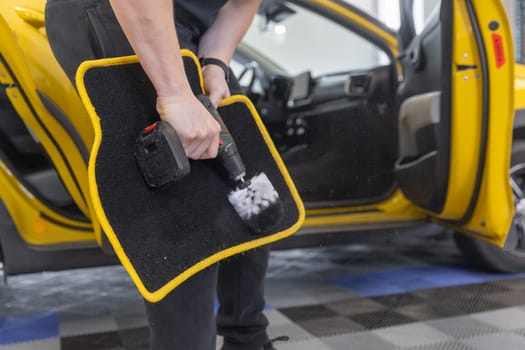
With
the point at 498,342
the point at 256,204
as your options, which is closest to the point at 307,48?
the point at 498,342

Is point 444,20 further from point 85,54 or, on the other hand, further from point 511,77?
point 85,54

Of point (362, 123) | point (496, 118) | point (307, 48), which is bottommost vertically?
point (307, 48)

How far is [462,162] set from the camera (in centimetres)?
176

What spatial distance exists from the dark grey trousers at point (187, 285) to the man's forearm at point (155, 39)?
0.46ft

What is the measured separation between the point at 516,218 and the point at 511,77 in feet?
1.95

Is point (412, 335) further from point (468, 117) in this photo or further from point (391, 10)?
point (391, 10)

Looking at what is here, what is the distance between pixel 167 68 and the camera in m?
0.77

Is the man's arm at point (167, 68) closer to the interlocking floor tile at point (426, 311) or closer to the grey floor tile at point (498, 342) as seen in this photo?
the grey floor tile at point (498, 342)

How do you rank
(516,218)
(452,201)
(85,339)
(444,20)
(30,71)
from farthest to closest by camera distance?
(516,218), (452,201), (444,20), (85,339), (30,71)

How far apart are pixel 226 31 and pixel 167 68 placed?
1.03 ft

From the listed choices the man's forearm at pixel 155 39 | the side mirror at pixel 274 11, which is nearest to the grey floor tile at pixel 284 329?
the man's forearm at pixel 155 39

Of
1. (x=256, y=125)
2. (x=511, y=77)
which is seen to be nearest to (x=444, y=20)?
(x=511, y=77)

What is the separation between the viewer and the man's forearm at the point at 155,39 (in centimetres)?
74

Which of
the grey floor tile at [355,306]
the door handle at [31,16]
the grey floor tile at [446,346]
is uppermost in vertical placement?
the door handle at [31,16]
